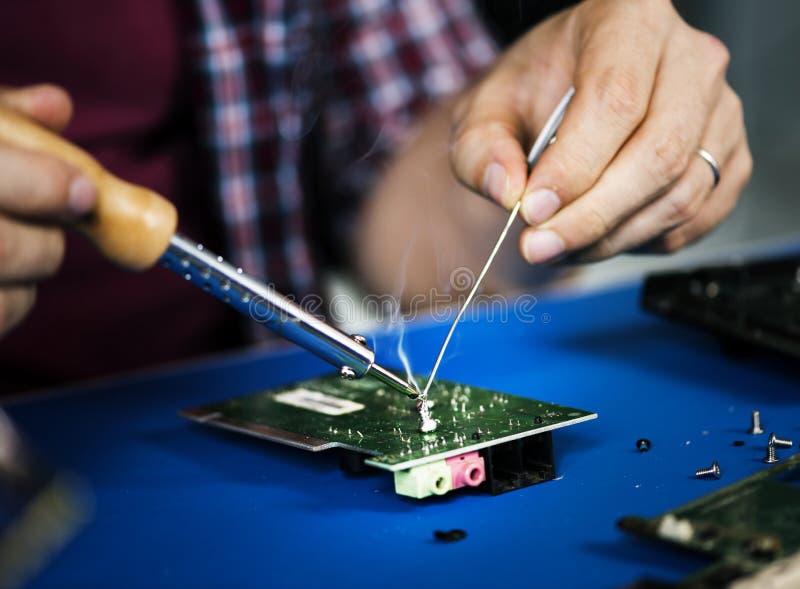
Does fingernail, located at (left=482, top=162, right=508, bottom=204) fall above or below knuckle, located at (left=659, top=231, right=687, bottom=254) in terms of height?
above

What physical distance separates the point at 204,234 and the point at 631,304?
0.78 m

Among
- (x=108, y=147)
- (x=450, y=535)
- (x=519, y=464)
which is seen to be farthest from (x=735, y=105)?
(x=108, y=147)

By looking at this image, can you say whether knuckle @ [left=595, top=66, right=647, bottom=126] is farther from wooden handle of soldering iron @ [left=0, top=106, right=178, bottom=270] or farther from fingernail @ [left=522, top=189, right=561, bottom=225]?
wooden handle of soldering iron @ [left=0, top=106, right=178, bottom=270]

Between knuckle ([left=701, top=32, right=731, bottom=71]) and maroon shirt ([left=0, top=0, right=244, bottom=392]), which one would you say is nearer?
knuckle ([left=701, top=32, right=731, bottom=71])

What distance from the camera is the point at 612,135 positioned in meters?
0.96

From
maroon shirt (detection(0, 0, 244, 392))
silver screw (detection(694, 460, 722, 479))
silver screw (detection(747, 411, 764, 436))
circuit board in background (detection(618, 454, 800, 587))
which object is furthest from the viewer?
maroon shirt (detection(0, 0, 244, 392))

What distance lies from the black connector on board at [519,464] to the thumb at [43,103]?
0.58 metres

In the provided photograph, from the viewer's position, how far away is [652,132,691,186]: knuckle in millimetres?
973

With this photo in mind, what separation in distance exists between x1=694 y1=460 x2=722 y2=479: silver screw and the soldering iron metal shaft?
0.31m

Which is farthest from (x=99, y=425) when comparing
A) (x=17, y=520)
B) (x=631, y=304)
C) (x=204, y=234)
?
(x=631, y=304)

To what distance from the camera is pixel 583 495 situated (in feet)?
2.58

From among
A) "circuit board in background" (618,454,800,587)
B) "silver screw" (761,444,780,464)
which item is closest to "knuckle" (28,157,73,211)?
"circuit board in background" (618,454,800,587)

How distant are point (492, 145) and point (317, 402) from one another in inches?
13.9

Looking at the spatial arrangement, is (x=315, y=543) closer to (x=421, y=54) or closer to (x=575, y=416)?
(x=575, y=416)
